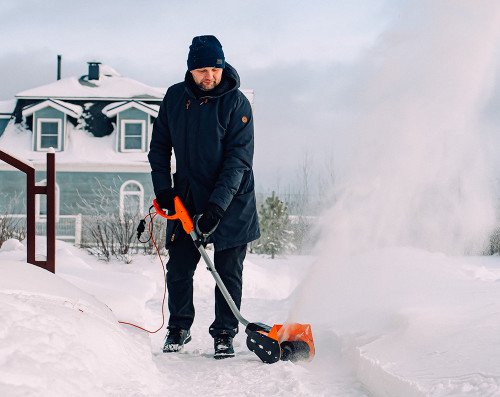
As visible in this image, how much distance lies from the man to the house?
1353 centimetres

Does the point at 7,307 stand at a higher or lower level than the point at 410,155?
lower

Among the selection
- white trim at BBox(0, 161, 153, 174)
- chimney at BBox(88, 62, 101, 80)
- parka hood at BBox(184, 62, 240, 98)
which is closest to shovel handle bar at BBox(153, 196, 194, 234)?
parka hood at BBox(184, 62, 240, 98)

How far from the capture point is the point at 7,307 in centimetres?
296

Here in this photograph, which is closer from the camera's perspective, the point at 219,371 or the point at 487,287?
the point at 219,371

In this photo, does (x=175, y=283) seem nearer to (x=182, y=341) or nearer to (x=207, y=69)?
(x=182, y=341)

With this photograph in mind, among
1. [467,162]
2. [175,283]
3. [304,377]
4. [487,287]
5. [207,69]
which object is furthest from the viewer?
[467,162]

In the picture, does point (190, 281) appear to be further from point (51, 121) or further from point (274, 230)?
point (51, 121)

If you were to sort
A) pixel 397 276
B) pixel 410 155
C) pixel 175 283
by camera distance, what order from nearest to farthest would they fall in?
pixel 175 283, pixel 410 155, pixel 397 276

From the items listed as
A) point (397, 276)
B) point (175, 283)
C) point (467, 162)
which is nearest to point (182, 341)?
point (175, 283)

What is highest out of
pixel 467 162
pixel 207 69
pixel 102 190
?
pixel 207 69

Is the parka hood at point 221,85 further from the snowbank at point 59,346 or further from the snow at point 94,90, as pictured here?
the snow at point 94,90

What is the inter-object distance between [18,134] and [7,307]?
1783 cm

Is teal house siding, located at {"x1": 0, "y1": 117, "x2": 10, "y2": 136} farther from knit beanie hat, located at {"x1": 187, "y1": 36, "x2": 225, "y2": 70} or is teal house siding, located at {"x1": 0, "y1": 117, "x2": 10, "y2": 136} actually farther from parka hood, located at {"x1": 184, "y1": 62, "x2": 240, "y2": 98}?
knit beanie hat, located at {"x1": 187, "y1": 36, "x2": 225, "y2": 70}

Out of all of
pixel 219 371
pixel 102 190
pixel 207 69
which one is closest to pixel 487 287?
pixel 219 371
